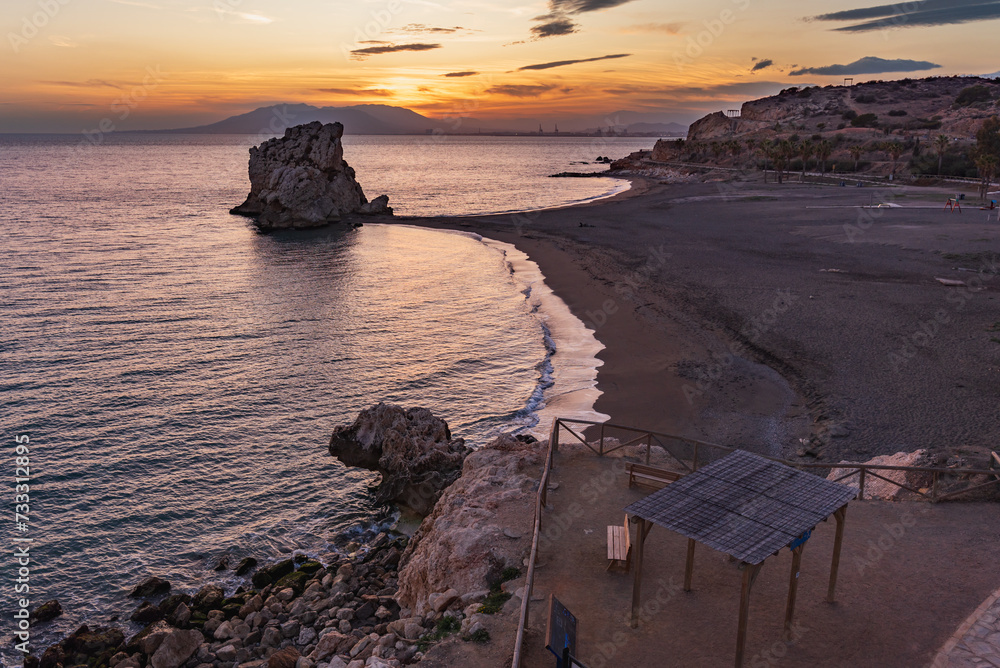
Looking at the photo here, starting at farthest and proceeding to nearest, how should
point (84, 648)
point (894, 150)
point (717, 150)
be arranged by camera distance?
point (717, 150)
point (894, 150)
point (84, 648)

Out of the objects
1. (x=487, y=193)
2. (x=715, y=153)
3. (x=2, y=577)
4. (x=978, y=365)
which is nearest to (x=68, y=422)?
(x=2, y=577)

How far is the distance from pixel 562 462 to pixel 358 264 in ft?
147

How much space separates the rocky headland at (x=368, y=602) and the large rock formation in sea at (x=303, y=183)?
225 ft

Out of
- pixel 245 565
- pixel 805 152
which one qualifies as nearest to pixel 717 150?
pixel 805 152

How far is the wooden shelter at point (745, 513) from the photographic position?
942cm

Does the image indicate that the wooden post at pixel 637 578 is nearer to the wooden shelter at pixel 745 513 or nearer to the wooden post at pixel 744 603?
the wooden shelter at pixel 745 513

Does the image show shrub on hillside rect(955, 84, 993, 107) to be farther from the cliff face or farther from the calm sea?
the calm sea

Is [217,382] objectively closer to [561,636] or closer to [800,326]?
[561,636]

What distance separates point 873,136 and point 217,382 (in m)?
148

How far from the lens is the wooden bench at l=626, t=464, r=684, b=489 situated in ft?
49.1

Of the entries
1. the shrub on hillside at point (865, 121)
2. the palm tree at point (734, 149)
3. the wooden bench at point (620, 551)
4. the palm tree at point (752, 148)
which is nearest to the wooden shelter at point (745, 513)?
the wooden bench at point (620, 551)

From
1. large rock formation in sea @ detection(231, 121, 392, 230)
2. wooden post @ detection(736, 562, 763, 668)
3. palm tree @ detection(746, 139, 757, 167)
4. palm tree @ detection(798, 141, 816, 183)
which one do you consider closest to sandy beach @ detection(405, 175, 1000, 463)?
wooden post @ detection(736, 562, 763, 668)

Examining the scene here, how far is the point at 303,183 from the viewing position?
81125 millimetres

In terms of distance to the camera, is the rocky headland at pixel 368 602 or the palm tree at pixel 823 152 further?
the palm tree at pixel 823 152
